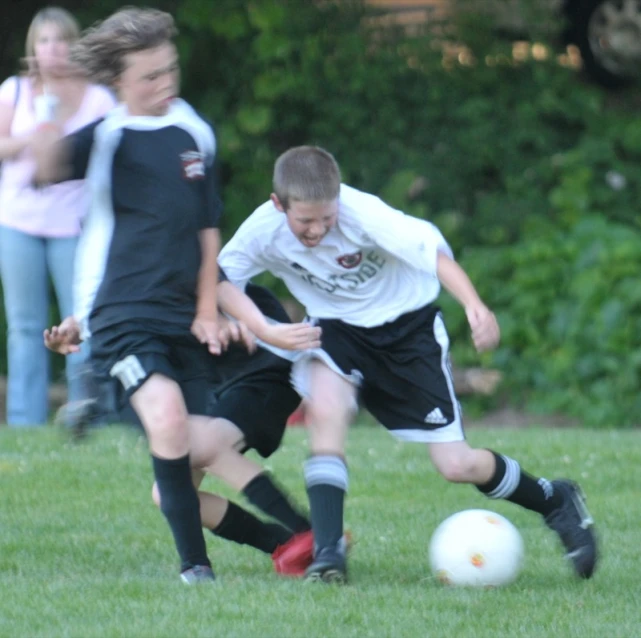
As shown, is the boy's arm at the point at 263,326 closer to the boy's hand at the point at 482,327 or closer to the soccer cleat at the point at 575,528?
the boy's hand at the point at 482,327

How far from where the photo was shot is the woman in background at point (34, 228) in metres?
6.98

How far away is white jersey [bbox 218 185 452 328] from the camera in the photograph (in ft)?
14.9

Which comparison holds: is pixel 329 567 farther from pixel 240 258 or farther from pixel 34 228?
pixel 34 228

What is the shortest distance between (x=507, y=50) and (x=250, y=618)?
9690mm

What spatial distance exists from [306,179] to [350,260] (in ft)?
1.23

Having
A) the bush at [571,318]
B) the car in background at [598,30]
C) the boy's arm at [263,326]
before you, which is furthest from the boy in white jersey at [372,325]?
the car in background at [598,30]

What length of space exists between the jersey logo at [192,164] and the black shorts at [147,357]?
481mm

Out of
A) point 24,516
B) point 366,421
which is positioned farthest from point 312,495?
point 366,421

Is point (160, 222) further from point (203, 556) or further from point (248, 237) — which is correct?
point (203, 556)

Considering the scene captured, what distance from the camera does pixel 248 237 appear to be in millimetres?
4672

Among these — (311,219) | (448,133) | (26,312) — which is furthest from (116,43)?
(448,133)

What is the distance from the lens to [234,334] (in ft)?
14.6

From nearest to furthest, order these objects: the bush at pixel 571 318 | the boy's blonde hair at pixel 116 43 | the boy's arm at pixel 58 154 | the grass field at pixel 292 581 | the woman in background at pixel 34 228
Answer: the grass field at pixel 292 581 → the boy's arm at pixel 58 154 → the boy's blonde hair at pixel 116 43 → the woman in background at pixel 34 228 → the bush at pixel 571 318

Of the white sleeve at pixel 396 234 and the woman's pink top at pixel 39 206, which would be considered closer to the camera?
the white sleeve at pixel 396 234
